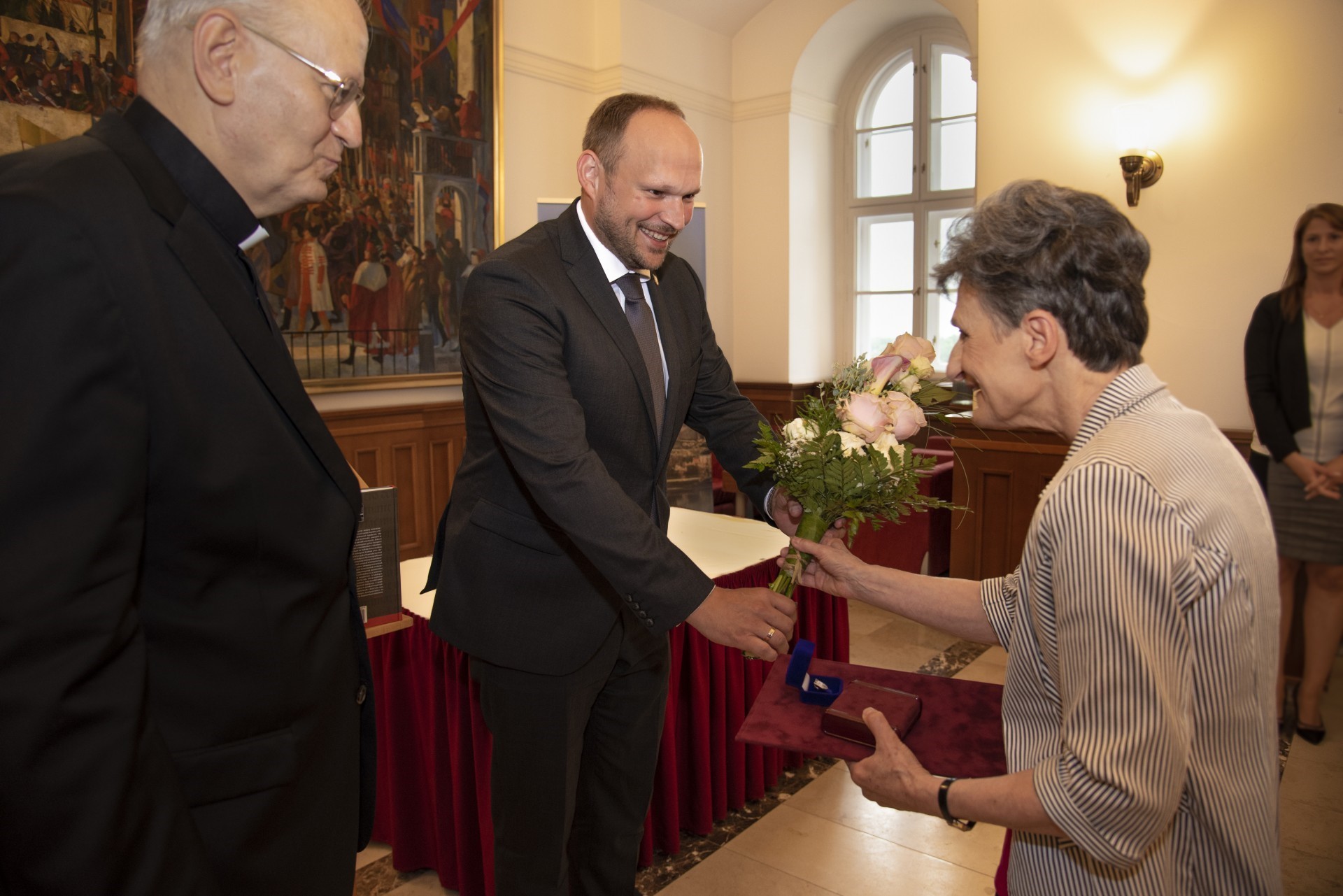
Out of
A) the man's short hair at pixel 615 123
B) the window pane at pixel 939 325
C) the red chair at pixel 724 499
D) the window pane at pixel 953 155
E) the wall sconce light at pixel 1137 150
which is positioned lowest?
the red chair at pixel 724 499

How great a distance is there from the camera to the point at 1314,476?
12.8 feet

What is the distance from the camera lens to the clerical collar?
1.10 meters

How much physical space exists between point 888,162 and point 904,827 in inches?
276

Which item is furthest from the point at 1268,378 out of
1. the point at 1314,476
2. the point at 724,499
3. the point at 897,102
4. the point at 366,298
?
the point at 897,102

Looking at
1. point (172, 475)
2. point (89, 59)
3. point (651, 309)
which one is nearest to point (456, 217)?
point (89, 59)

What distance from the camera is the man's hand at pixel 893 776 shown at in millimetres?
1339

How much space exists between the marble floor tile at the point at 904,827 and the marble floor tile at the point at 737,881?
39 cm

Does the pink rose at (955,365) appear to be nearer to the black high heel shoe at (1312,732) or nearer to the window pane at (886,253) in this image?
the black high heel shoe at (1312,732)

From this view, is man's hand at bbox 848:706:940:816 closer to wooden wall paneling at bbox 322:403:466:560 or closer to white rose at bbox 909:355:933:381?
white rose at bbox 909:355:933:381

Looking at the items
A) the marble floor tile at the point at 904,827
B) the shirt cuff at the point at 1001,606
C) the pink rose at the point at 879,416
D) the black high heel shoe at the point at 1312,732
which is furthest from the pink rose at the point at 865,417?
the black high heel shoe at the point at 1312,732

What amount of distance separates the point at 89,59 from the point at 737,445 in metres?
4.25

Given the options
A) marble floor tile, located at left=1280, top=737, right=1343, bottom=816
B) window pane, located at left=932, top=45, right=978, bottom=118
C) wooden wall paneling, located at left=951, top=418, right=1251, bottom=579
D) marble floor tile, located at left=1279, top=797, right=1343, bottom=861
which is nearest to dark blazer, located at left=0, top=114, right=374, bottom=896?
marble floor tile, located at left=1279, top=797, right=1343, bottom=861

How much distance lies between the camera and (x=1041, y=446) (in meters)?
5.49

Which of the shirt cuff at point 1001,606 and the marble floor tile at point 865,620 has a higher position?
the shirt cuff at point 1001,606
